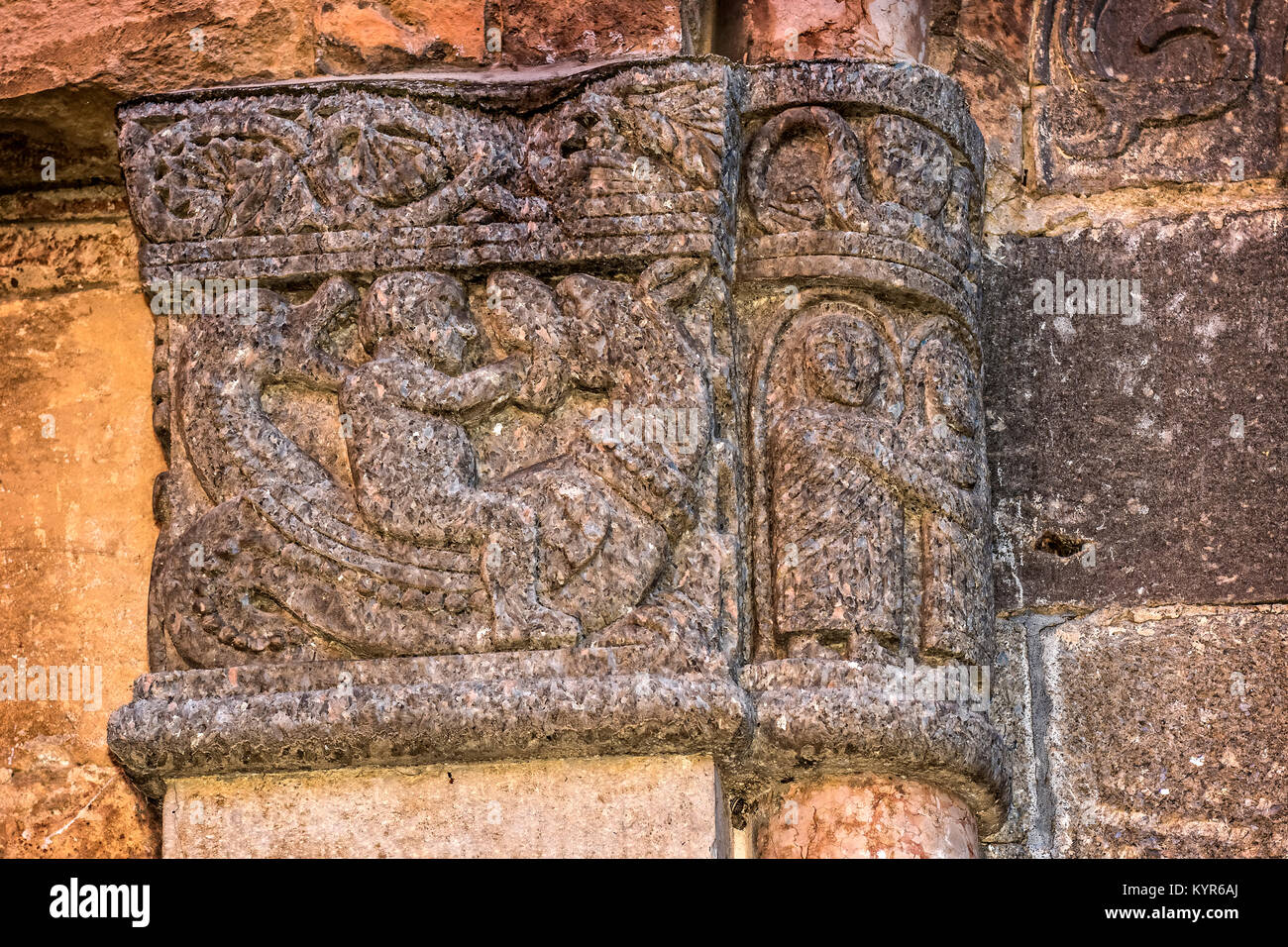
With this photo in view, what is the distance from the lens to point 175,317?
3.01m

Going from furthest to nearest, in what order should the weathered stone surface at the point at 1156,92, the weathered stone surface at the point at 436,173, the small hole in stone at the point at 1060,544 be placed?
1. the weathered stone surface at the point at 1156,92
2. the small hole in stone at the point at 1060,544
3. the weathered stone surface at the point at 436,173

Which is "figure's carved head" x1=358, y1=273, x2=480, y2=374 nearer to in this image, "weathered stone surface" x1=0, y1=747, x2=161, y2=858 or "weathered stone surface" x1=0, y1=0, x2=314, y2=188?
"weathered stone surface" x1=0, y1=0, x2=314, y2=188

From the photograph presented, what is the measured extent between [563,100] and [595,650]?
0.86 m

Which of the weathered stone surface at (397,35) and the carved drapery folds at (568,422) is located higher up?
the weathered stone surface at (397,35)

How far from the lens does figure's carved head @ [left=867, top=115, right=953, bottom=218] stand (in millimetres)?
3021

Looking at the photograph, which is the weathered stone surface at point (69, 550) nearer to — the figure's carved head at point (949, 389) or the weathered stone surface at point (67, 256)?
the weathered stone surface at point (67, 256)

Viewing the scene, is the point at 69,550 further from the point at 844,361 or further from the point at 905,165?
the point at 905,165

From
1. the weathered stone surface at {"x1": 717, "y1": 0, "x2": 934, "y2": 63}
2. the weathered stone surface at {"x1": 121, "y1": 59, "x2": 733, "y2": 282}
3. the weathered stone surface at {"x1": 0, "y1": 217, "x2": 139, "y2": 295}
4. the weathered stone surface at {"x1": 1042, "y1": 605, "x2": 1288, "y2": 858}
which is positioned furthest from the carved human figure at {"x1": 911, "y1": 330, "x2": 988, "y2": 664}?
the weathered stone surface at {"x1": 0, "y1": 217, "x2": 139, "y2": 295}

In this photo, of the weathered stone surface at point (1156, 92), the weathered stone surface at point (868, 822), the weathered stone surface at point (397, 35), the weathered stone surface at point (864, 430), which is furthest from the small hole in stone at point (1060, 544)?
the weathered stone surface at point (397, 35)

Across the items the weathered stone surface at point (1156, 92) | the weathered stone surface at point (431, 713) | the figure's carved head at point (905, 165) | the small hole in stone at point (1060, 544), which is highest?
the weathered stone surface at point (1156, 92)

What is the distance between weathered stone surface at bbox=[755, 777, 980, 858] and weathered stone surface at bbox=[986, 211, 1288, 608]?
0.44 m

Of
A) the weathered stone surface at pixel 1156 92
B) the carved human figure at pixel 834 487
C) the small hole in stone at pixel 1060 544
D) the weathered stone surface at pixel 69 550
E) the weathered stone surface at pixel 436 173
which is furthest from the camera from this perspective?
the weathered stone surface at pixel 1156 92

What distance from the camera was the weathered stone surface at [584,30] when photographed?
3.12 m

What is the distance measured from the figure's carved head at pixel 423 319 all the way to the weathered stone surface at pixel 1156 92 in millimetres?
1086
